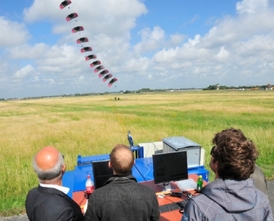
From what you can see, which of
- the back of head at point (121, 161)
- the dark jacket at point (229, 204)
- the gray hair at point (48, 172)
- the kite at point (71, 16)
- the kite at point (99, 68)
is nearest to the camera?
the dark jacket at point (229, 204)

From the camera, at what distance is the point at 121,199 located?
2191 millimetres

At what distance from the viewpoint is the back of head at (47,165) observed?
85.5 inches

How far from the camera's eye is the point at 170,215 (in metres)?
3.11

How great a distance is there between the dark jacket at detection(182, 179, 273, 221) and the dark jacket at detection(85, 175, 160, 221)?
2.06 feet

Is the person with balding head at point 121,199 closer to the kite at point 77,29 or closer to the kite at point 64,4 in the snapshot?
the kite at point 64,4

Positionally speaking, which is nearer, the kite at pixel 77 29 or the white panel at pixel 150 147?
the kite at pixel 77 29

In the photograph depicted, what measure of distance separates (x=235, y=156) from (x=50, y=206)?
5.38ft

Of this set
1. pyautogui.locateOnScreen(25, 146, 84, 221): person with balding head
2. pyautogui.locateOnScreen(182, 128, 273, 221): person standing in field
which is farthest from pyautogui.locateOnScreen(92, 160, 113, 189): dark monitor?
pyautogui.locateOnScreen(182, 128, 273, 221): person standing in field

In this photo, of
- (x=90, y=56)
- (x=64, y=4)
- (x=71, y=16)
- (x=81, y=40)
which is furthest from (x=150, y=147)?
(x=64, y=4)

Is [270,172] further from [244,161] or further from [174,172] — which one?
[244,161]

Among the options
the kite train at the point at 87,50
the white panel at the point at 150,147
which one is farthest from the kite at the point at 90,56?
the white panel at the point at 150,147

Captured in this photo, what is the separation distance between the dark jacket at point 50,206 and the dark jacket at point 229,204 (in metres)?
1.08

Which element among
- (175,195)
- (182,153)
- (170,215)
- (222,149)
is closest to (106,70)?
(182,153)

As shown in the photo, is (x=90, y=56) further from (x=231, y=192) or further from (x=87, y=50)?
(x=231, y=192)
